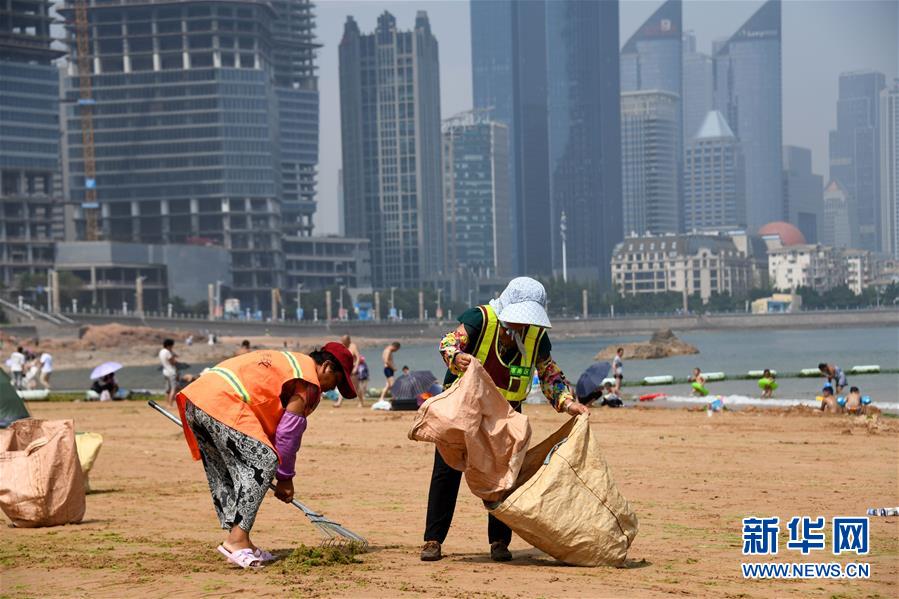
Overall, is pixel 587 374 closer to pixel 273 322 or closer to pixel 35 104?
pixel 273 322

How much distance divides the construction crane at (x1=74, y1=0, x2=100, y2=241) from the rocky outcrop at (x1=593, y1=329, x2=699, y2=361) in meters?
108

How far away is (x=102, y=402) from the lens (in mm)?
28703

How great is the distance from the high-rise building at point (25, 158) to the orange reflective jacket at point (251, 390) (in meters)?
162

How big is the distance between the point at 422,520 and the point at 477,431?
282 cm

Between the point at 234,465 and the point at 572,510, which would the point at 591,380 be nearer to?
the point at 572,510

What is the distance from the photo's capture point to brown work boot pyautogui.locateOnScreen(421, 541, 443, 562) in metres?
7.76

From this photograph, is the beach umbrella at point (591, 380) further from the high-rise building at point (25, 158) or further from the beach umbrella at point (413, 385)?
the high-rise building at point (25, 158)

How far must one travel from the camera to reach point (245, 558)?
24.2 ft

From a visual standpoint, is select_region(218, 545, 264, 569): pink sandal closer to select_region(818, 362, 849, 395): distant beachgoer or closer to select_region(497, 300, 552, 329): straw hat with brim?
select_region(497, 300, 552, 329): straw hat with brim

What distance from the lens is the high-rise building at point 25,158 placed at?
164500mm

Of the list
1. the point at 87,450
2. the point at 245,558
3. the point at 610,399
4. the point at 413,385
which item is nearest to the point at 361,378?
the point at 413,385

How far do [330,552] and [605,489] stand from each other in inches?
66.7

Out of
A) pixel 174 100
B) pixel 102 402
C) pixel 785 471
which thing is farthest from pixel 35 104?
pixel 785 471

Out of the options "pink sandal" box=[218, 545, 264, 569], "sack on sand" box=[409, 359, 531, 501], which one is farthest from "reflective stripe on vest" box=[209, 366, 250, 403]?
"sack on sand" box=[409, 359, 531, 501]
